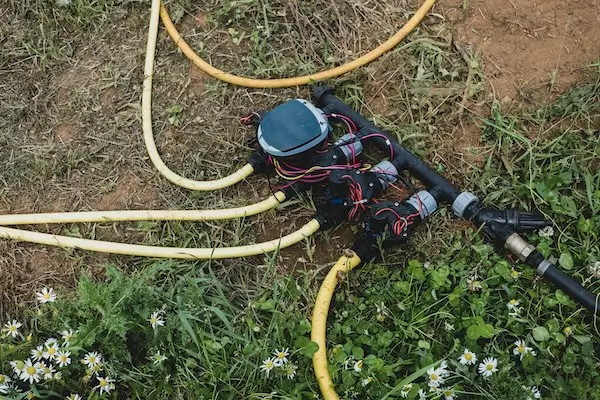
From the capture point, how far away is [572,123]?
111 inches

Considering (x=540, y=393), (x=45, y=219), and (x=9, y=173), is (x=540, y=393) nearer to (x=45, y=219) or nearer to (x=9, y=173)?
(x=45, y=219)

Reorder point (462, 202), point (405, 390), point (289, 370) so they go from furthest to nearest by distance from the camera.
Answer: point (462, 202)
point (289, 370)
point (405, 390)

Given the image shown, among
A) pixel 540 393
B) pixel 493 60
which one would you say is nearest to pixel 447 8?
pixel 493 60

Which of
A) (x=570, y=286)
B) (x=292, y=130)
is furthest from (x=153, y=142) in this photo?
(x=570, y=286)

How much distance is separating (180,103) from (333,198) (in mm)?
1047

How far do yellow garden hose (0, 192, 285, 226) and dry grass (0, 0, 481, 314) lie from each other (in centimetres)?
6

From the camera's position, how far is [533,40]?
299 centimetres

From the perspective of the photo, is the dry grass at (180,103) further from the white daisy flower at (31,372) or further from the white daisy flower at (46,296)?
the white daisy flower at (31,372)

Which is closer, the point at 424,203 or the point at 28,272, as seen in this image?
the point at 424,203

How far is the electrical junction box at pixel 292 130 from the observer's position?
271 centimetres

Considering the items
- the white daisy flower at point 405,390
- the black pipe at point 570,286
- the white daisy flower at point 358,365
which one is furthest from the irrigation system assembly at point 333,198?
the white daisy flower at point 405,390

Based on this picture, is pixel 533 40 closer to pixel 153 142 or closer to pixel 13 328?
pixel 153 142

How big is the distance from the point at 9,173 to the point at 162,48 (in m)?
1.02

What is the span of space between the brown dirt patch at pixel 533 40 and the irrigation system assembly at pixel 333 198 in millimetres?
372
